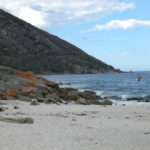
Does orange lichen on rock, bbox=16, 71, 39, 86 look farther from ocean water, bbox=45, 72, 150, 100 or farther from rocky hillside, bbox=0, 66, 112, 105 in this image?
ocean water, bbox=45, 72, 150, 100

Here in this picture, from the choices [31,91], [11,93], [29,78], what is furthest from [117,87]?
[11,93]

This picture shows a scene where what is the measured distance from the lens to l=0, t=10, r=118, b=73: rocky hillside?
5463 inches

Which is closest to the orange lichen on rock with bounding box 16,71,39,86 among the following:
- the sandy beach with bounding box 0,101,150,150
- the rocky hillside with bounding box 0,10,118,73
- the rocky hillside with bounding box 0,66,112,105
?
the rocky hillside with bounding box 0,66,112,105

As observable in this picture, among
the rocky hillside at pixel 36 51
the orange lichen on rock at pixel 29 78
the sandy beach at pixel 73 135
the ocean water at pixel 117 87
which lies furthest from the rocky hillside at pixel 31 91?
the rocky hillside at pixel 36 51

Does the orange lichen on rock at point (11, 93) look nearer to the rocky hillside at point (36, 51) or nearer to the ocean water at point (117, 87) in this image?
the ocean water at point (117, 87)

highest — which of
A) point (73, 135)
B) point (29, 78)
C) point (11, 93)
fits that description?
point (29, 78)

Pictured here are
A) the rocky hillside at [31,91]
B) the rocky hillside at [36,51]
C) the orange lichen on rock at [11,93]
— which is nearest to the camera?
the orange lichen on rock at [11,93]

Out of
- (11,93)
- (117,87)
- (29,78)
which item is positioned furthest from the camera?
(117,87)

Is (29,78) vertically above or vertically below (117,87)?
above

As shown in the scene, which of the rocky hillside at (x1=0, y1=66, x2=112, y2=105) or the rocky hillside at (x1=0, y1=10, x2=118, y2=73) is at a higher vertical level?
the rocky hillside at (x1=0, y1=10, x2=118, y2=73)

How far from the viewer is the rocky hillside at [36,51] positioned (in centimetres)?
13875

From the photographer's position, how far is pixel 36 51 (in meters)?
153

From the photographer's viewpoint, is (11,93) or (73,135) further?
(11,93)

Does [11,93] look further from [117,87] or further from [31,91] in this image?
[117,87]
